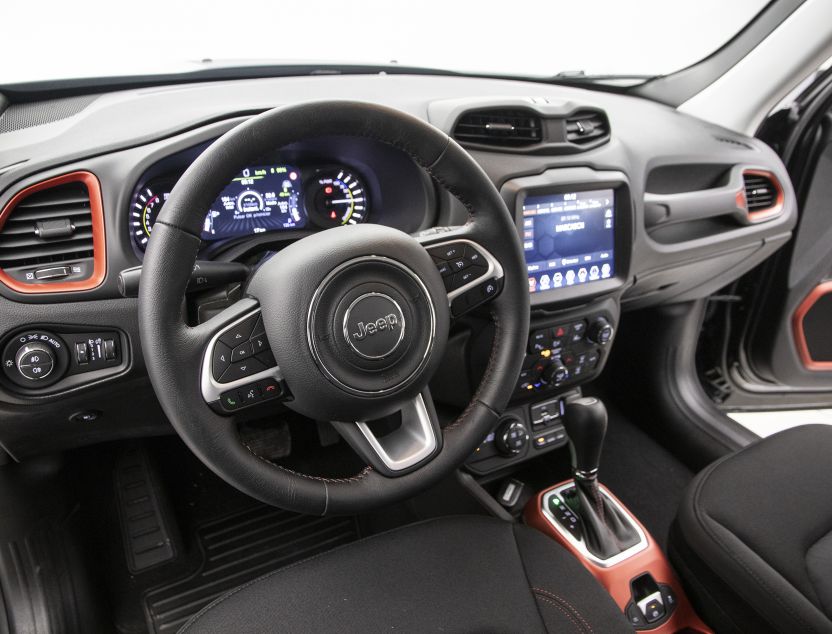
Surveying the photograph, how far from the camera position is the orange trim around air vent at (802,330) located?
6.48 ft

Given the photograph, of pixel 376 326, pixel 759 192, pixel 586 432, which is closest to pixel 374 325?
pixel 376 326

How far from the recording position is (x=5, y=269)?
2.97 ft

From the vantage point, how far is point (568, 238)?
130 cm

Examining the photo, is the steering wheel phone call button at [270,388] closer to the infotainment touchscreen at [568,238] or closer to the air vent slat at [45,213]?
the air vent slat at [45,213]

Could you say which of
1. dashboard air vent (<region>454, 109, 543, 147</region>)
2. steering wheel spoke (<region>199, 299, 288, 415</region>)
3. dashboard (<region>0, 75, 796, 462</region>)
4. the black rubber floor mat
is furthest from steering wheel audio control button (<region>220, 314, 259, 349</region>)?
the black rubber floor mat

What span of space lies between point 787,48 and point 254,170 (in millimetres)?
1516

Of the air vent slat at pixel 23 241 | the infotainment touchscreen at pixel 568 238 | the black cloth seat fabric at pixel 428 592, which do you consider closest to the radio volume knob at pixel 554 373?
the infotainment touchscreen at pixel 568 238

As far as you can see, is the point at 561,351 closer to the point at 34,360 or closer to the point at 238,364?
the point at 238,364

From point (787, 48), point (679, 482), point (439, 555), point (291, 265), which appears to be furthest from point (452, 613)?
point (787, 48)

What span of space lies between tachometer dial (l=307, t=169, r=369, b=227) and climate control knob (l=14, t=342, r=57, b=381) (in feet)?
1.76

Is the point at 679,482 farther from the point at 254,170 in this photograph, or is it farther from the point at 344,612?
the point at 254,170

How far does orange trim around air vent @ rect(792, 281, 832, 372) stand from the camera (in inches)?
77.8

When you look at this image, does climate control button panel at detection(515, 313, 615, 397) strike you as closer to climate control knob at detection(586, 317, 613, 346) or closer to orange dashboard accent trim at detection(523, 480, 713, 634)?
climate control knob at detection(586, 317, 613, 346)

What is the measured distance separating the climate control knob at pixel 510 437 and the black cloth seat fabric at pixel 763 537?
0.41 meters
